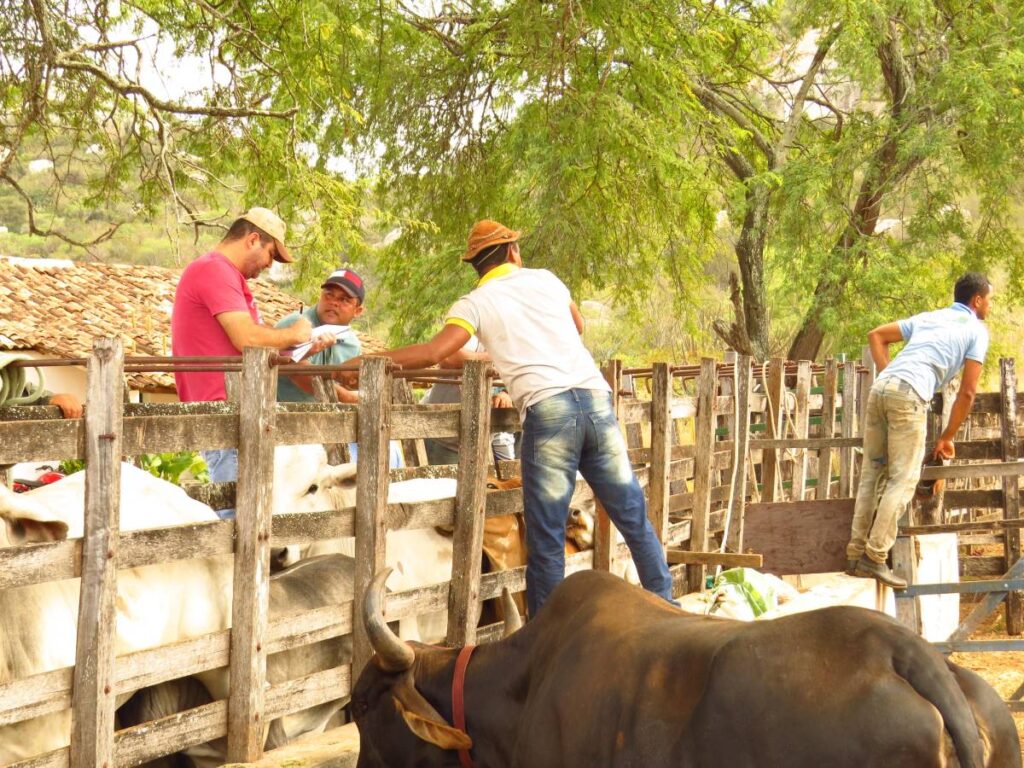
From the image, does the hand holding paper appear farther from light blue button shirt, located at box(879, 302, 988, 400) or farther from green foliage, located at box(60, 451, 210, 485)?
light blue button shirt, located at box(879, 302, 988, 400)

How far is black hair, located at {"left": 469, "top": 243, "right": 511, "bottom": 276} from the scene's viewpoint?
577 cm

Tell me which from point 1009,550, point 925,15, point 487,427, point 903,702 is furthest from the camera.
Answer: point 925,15

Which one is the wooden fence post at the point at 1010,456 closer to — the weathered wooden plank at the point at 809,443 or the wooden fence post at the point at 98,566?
the weathered wooden plank at the point at 809,443

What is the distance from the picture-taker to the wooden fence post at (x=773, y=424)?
986cm

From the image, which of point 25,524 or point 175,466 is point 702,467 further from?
point 25,524

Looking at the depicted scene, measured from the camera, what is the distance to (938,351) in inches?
311

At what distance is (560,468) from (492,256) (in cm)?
105

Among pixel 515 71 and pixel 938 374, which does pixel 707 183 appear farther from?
pixel 938 374

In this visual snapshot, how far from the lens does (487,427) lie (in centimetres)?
555

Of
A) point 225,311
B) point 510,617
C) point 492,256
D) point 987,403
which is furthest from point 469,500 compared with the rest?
point 987,403

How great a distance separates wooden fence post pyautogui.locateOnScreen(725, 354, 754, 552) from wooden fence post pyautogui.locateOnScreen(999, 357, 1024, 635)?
3.28m

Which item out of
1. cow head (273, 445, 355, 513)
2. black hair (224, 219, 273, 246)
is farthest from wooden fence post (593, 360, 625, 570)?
black hair (224, 219, 273, 246)

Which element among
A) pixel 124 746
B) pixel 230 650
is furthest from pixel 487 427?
pixel 124 746

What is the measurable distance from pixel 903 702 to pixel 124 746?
242 cm
